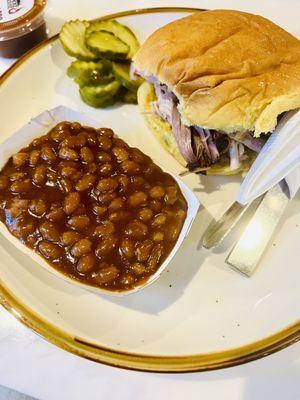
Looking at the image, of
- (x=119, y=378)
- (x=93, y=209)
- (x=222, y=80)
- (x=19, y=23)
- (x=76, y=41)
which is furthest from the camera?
(x=19, y=23)

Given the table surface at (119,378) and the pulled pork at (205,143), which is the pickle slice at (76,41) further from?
the table surface at (119,378)

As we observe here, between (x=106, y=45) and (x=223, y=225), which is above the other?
(x=106, y=45)

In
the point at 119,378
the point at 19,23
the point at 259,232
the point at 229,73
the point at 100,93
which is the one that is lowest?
the point at 119,378

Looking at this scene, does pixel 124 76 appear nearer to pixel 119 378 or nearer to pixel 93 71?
pixel 93 71

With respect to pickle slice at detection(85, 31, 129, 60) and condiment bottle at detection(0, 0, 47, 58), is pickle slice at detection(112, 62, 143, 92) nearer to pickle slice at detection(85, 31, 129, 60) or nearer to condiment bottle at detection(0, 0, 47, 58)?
pickle slice at detection(85, 31, 129, 60)

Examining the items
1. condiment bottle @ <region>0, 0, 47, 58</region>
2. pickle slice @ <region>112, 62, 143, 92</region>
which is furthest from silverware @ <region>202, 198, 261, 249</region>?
condiment bottle @ <region>0, 0, 47, 58</region>

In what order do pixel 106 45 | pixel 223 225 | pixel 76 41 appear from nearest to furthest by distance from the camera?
pixel 223 225
pixel 106 45
pixel 76 41

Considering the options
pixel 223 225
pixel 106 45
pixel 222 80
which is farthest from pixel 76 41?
pixel 223 225

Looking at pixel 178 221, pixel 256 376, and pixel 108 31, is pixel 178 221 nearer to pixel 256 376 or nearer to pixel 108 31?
pixel 256 376
